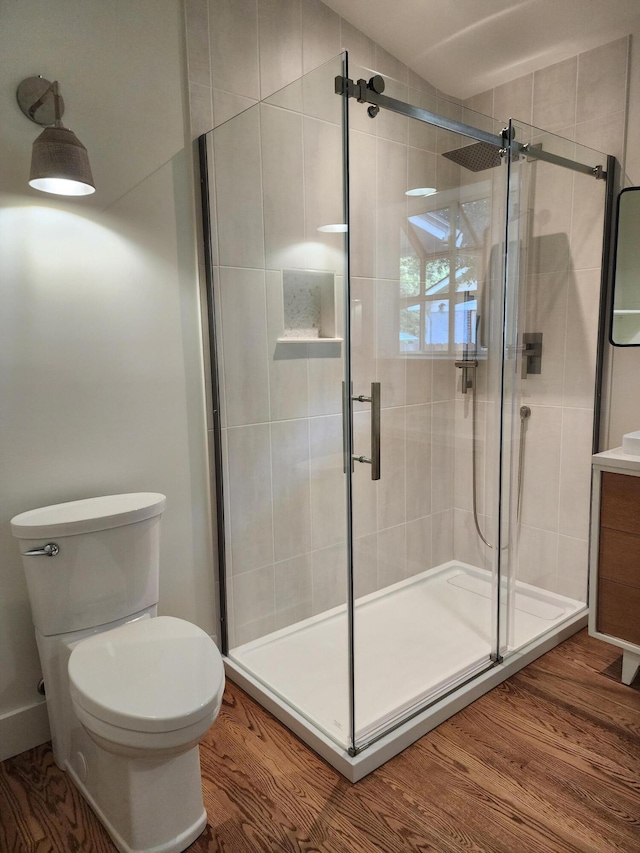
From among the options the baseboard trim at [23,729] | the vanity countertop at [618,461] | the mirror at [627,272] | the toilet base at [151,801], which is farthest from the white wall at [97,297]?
the mirror at [627,272]

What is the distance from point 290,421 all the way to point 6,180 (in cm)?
114

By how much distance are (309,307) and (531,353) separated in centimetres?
100

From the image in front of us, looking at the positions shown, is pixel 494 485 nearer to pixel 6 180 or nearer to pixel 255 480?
pixel 255 480

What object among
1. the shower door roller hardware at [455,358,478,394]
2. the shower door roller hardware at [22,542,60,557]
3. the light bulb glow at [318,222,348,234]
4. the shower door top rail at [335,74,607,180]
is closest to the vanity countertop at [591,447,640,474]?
the shower door roller hardware at [455,358,478,394]

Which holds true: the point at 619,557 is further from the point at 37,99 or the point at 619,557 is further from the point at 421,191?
the point at 37,99

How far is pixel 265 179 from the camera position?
6.45 feet

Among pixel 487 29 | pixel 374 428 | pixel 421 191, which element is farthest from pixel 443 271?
pixel 487 29

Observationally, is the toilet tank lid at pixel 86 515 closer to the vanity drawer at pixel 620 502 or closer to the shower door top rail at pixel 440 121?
the shower door top rail at pixel 440 121

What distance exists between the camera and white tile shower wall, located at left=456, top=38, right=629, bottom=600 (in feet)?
7.68

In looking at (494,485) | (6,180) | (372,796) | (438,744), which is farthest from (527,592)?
(6,180)

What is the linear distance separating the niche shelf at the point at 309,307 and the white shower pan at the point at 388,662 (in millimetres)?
868

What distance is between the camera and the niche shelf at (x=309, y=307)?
1.78 meters

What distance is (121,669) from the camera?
1498mm

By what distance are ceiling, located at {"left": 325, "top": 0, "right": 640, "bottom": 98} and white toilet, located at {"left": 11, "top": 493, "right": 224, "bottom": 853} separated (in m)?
2.13
